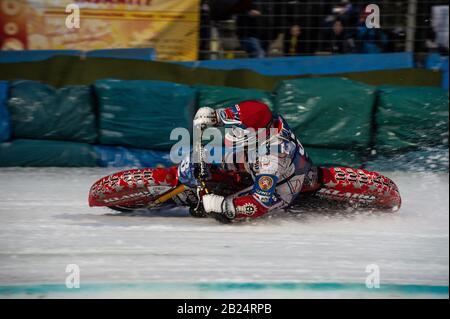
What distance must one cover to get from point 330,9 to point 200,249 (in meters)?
3.84

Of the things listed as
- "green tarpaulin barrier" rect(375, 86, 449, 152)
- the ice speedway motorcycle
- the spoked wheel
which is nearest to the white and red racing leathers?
the ice speedway motorcycle

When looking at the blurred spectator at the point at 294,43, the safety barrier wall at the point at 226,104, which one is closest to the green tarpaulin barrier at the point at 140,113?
the safety barrier wall at the point at 226,104

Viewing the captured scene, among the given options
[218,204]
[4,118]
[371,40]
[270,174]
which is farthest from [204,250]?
[371,40]

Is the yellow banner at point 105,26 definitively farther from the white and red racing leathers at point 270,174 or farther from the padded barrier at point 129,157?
the white and red racing leathers at point 270,174

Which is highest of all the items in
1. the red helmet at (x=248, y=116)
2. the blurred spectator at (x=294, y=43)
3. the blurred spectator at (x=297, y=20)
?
the blurred spectator at (x=297, y=20)

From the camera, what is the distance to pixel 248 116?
5.22 m

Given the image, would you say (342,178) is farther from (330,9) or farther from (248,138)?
(330,9)

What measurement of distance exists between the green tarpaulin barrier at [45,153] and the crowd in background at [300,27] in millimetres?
1813

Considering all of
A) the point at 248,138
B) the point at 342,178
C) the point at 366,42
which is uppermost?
the point at 366,42

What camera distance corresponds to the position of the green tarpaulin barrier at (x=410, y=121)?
760 centimetres

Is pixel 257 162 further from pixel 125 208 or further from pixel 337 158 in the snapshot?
pixel 337 158
